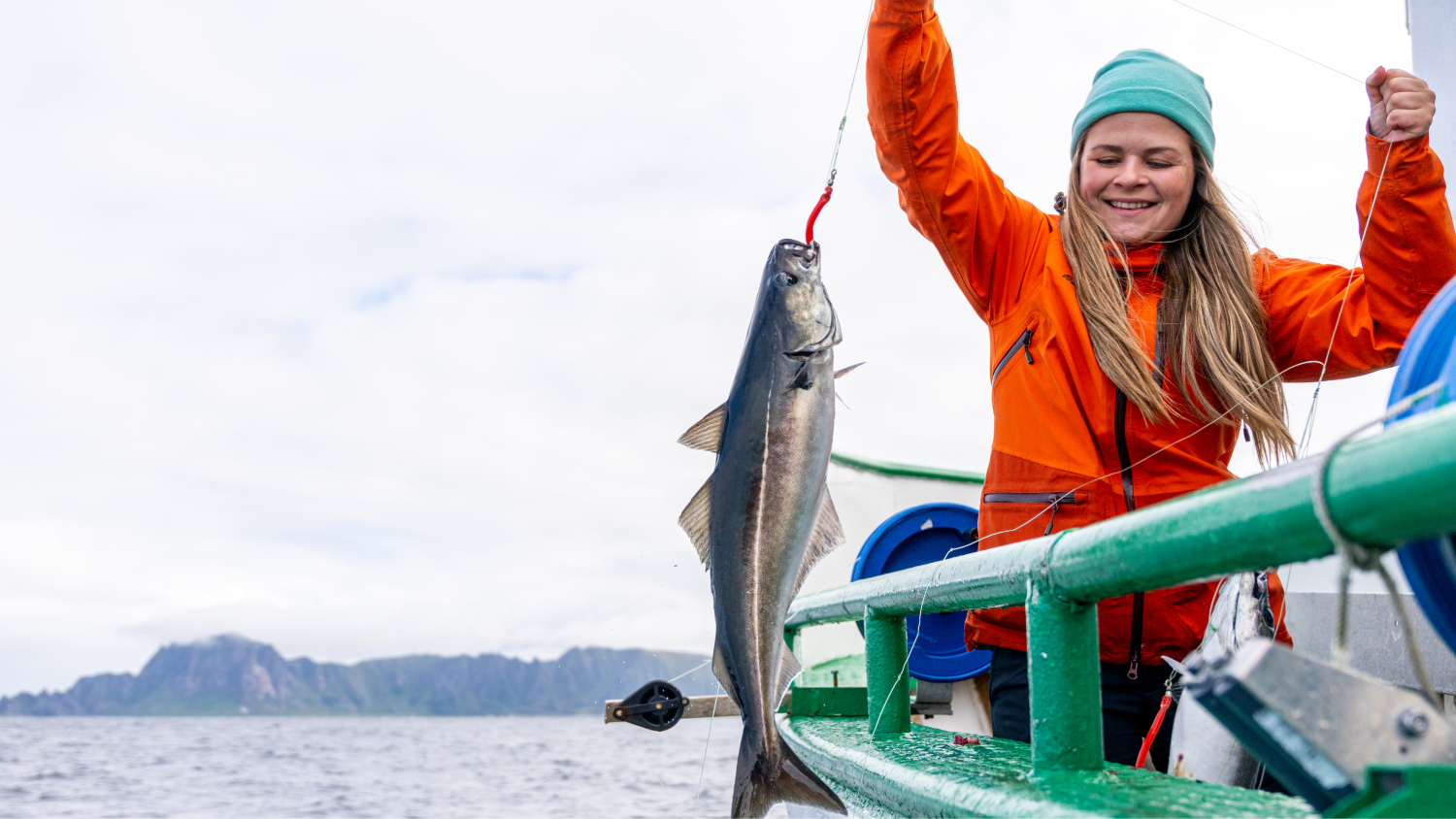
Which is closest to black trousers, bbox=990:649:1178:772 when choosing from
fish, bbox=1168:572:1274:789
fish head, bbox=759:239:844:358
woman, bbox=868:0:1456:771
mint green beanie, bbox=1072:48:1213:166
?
woman, bbox=868:0:1456:771

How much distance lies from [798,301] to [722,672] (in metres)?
0.90

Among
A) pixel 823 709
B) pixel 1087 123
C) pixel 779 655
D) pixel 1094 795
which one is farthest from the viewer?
pixel 823 709

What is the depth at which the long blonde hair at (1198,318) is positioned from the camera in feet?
8.20

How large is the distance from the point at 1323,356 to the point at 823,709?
6.43ft

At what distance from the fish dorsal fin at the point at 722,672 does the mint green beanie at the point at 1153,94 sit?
1.88 meters

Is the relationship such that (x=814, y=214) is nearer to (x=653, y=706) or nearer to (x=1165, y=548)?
(x=1165, y=548)

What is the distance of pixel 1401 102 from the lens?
2.32 meters

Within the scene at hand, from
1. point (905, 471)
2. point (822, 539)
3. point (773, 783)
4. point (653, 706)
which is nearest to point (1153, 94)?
point (822, 539)

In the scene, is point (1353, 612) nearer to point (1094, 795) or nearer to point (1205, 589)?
point (1205, 589)

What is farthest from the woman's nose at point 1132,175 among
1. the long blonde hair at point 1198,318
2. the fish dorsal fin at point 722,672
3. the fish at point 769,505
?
the fish dorsal fin at point 722,672

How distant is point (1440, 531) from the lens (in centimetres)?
81

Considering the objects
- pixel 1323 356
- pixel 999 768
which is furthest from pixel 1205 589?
pixel 999 768

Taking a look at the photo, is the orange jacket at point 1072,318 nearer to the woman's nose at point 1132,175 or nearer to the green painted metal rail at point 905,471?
the woman's nose at point 1132,175

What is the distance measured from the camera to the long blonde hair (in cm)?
250
